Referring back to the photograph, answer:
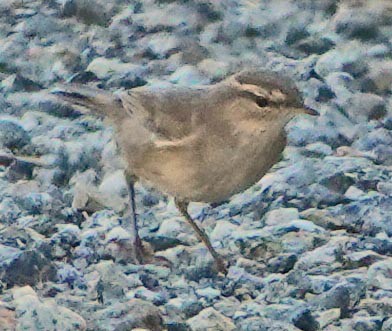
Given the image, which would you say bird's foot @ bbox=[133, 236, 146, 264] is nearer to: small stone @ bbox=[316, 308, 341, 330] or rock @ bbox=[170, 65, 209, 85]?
small stone @ bbox=[316, 308, 341, 330]

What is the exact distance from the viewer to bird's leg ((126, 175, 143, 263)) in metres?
5.56

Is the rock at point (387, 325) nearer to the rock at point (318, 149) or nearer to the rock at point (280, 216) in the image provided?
the rock at point (280, 216)

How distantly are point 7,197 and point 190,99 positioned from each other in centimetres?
109

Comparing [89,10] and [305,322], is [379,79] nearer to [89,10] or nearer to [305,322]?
[89,10]

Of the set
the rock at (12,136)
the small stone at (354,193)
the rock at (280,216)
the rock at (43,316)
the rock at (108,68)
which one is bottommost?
the small stone at (354,193)

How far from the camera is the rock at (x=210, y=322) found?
16.5ft

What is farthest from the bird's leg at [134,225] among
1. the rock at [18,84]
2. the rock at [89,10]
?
the rock at [89,10]

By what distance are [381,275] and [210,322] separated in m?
0.78

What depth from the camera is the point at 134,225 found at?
223 inches

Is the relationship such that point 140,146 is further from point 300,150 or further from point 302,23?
point 302,23

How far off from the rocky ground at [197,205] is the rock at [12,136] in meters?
0.01

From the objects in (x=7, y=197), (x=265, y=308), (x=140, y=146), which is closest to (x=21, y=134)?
(x=7, y=197)

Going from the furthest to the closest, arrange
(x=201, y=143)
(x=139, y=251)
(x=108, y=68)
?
(x=108, y=68) < (x=139, y=251) < (x=201, y=143)

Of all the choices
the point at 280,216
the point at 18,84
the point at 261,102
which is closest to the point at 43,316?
the point at 261,102
